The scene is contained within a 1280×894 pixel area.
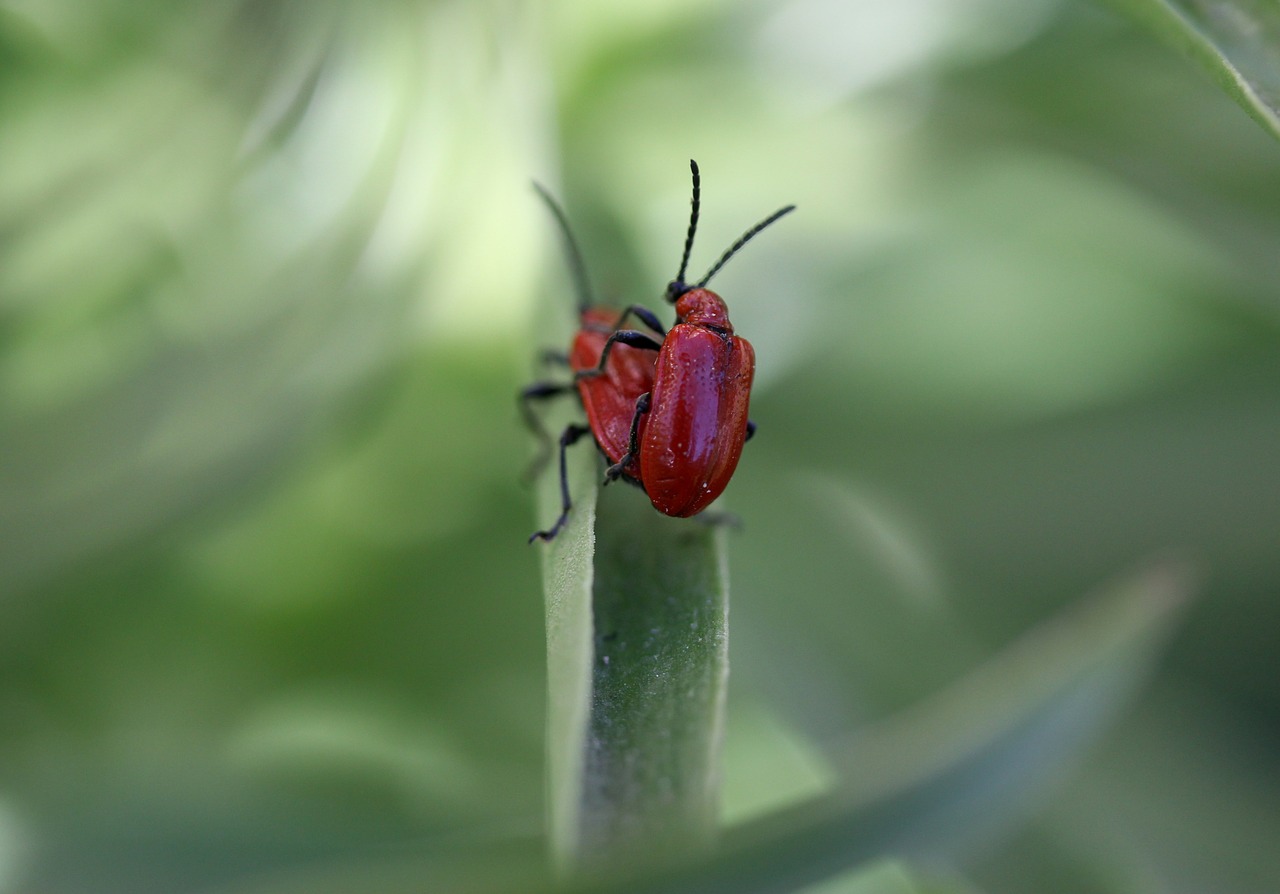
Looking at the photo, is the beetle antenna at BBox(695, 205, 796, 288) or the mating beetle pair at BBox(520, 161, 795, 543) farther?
the beetle antenna at BBox(695, 205, 796, 288)

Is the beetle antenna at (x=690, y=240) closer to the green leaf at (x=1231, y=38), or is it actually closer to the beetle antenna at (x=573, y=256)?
the beetle antenna at (x=573, y=256)

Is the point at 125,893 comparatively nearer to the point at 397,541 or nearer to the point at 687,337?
the point at 397,541

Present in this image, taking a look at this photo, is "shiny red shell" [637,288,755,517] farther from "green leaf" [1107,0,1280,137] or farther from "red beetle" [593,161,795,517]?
"green leaf" [1107,0,1280,137]

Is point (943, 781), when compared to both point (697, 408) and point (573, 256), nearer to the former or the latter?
point (697, 408)

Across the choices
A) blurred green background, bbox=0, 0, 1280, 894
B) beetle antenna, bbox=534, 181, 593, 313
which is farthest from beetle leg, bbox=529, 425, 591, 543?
→ beetle antenna, bbox=534, 181, 593, 313

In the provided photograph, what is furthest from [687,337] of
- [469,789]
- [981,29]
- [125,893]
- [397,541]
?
[125,893]

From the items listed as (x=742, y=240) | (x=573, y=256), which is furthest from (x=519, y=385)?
(x=742, y=240)

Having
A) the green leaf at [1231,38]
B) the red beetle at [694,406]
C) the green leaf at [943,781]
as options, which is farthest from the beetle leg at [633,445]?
the green leaf at [1231,38]
